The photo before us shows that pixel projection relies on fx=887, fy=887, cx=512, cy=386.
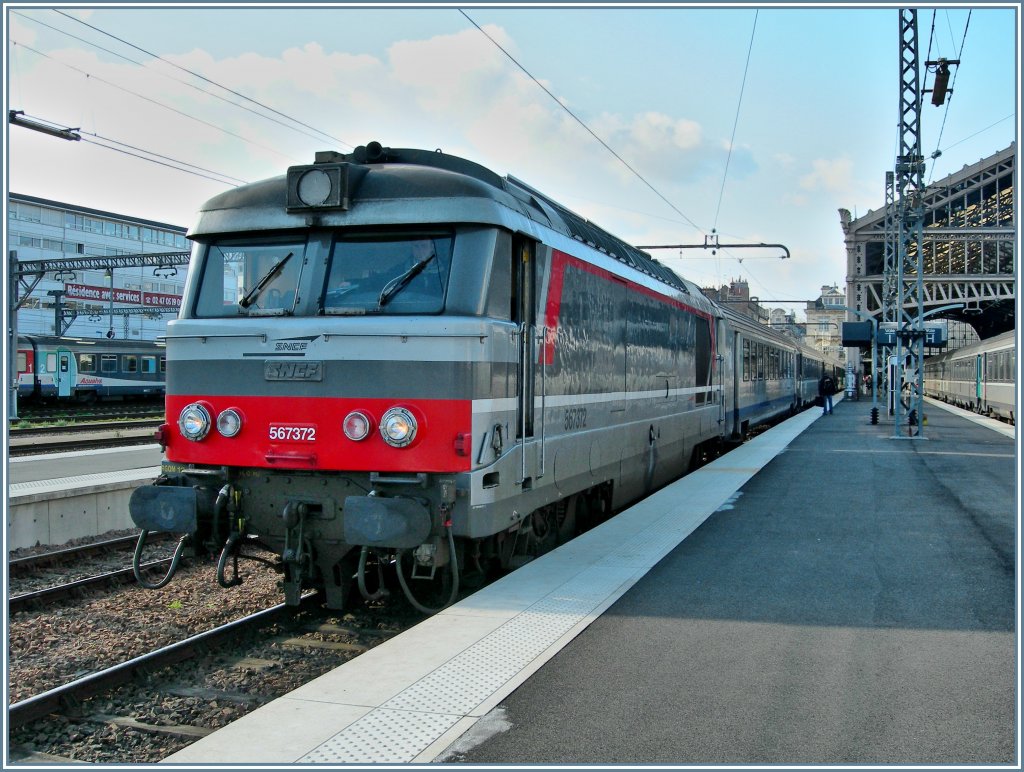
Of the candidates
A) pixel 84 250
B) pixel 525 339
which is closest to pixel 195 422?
pixel 525 339

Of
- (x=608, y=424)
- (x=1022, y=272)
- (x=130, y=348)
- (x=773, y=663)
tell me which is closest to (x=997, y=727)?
(x=773, y=663)

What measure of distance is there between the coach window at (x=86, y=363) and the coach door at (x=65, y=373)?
36cm

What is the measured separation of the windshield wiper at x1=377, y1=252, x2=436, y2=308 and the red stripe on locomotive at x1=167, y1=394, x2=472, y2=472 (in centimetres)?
76

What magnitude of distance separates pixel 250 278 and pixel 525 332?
222 centimetres

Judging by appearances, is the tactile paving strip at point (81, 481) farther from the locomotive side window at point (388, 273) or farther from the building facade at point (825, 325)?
the building facade at point (825, 325)

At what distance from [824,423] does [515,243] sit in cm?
2424

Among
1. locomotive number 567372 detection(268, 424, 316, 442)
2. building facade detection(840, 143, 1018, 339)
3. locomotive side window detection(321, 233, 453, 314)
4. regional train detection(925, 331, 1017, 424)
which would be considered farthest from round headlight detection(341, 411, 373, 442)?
building facade detection(840, 143, 1018, 339)

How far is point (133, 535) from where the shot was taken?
36.6ft

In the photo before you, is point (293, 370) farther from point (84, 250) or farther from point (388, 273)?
point (84, 250)

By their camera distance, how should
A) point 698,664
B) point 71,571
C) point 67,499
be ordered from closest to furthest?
point 698,664
point 71,571
point 67,499

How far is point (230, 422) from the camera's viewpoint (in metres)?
6.70

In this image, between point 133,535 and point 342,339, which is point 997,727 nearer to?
point 342,339

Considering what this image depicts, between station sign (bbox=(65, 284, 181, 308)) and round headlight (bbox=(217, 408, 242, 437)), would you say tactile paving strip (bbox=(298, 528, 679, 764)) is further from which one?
station sign (bbox=(65, 284, 181, 308))

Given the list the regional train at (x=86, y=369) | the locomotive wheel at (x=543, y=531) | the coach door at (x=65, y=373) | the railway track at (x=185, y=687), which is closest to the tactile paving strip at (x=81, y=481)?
the railway track at (x=185, y=687)
